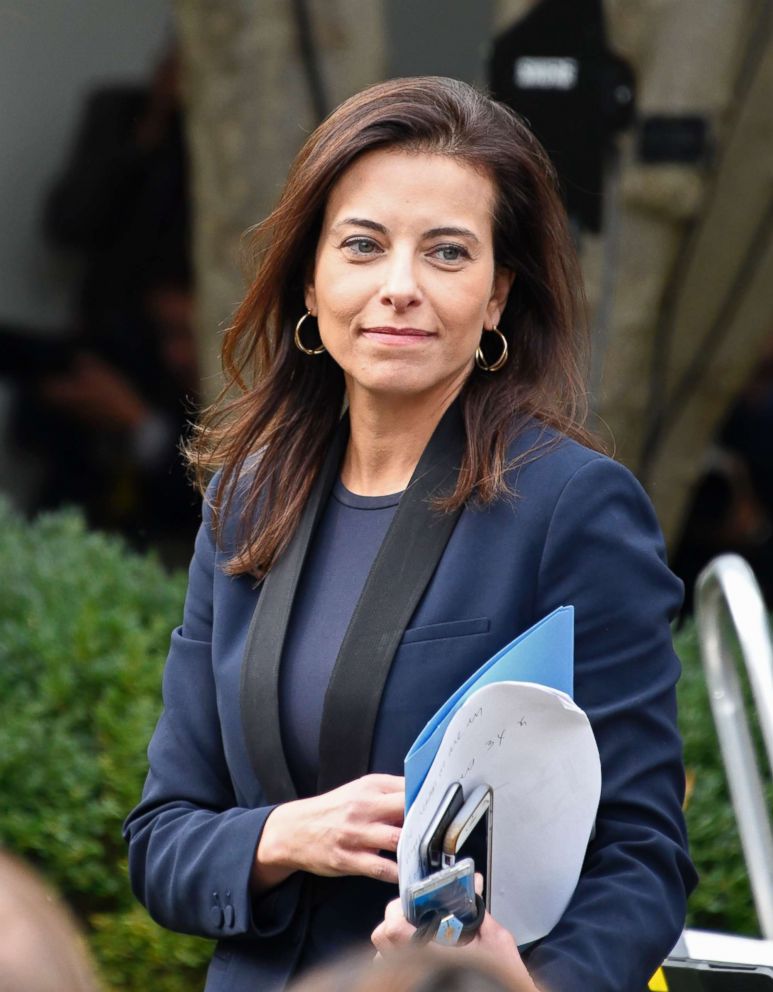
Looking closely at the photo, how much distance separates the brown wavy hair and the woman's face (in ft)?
0.10

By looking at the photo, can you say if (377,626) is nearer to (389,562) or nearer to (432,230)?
(389,562)

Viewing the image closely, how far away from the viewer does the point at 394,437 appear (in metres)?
2.55

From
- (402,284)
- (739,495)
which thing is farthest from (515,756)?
(739,495)

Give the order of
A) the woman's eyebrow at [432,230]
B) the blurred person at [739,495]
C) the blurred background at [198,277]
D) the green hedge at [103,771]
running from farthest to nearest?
the blurred person at [739,495], the blurred background at [198,277], the green hedge at [103,771], the woman's eyebrow at [432,230]

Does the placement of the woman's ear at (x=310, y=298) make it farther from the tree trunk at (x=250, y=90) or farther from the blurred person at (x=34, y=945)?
the tree trunk at (x=250, y=90)

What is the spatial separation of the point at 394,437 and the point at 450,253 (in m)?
0.28

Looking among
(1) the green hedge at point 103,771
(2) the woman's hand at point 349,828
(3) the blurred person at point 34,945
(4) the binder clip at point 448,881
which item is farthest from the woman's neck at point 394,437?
(1) the green hedge at point 103,771

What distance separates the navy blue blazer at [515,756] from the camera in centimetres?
222

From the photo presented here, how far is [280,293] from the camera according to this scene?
267 cm

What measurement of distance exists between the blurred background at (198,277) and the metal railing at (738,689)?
42 cm

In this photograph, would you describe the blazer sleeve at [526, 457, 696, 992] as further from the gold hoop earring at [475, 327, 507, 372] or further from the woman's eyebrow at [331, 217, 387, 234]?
the woman's eyebrow at [331, 217, 387, 234]

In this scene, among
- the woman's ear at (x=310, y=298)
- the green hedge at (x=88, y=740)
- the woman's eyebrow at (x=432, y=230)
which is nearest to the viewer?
the woman's eyebrow at (x=432, y=230)

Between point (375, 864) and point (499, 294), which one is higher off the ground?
point (499, 294)

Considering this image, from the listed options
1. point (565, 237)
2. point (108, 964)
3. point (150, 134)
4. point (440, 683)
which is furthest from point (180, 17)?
point (440, 683)
